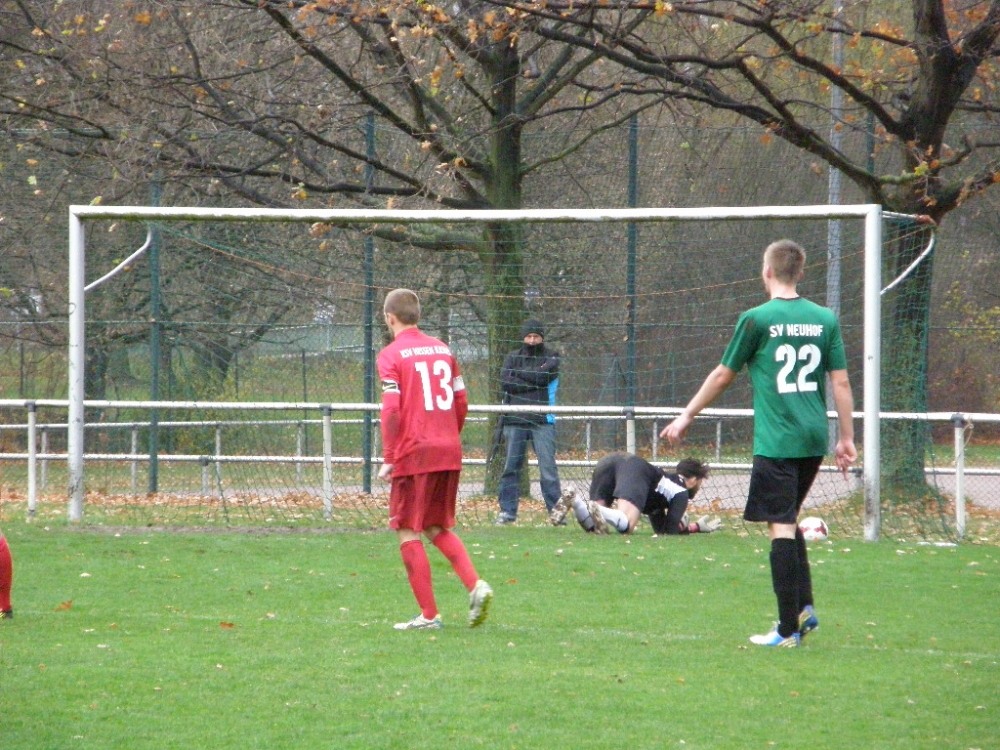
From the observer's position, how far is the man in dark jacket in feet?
38.7

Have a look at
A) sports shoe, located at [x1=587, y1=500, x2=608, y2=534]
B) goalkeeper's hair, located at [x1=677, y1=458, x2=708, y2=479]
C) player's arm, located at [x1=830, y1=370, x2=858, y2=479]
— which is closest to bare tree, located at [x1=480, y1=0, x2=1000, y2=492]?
goalkeeper's hair, located at [x1=677, y1=458, x2=708, y2=479]

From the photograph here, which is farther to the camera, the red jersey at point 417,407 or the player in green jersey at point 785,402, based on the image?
the red jersey at point 417,407

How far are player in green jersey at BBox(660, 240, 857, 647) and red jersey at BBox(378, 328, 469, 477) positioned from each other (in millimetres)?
1182

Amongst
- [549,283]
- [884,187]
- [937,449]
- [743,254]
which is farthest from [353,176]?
[937,449]

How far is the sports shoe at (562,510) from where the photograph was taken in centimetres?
1119

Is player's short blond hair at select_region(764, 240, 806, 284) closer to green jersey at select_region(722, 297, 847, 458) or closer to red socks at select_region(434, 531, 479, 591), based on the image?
green jersey at select_region(722, 297, 847, 458)

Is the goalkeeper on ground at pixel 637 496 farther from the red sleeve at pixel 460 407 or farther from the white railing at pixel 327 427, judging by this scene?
the red sleeve at pixel 460 407

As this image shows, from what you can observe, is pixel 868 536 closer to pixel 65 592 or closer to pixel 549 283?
pixel 549 283

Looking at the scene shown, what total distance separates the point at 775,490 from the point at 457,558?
166 centimetres

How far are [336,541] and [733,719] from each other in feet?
19.4

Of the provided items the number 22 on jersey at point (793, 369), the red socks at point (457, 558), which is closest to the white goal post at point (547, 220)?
the number 22 on jersey at point (793, 369)

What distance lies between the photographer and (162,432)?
14.6m

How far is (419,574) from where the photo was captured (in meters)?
6.41

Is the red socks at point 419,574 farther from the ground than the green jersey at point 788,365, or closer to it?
closer to it
